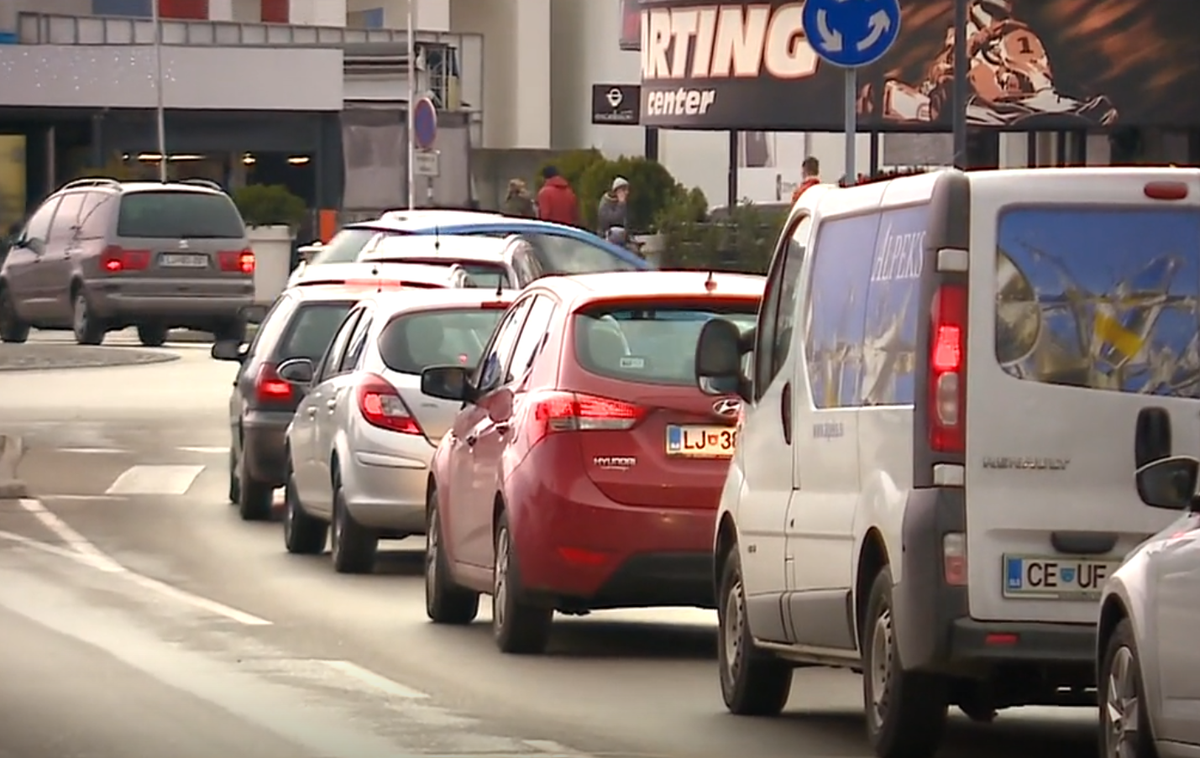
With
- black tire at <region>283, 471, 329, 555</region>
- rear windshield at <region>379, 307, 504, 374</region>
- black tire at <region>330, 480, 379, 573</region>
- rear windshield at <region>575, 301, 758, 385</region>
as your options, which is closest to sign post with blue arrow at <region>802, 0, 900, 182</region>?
rear windshield at <region>379, 307, 504, 374</region>

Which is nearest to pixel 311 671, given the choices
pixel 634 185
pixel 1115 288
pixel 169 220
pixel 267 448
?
pixel 1115 288

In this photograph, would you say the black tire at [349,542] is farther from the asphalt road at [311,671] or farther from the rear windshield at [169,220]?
the rear windshield at [169,220]

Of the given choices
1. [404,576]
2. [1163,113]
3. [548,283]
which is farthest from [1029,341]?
[1163,113]

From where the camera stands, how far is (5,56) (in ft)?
219

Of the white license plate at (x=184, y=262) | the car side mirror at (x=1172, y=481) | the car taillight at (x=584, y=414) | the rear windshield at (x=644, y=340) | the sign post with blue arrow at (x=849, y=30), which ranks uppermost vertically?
the sign post with blue arrow at (x=849, y=30)

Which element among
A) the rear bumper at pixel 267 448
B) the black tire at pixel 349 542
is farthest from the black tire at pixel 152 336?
the black tire at pixel 349 542

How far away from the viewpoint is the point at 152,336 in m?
42.1

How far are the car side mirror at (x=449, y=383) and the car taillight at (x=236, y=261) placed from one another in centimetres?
2418

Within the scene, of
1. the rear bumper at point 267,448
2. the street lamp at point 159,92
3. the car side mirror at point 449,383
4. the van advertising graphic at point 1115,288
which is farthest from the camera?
the street lamp at point 159,92

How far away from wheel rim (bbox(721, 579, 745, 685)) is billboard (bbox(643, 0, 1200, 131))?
1060 inches

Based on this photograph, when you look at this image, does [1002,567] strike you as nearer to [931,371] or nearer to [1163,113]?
[931,371]

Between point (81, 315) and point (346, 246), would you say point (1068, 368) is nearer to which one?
point (346, 246)

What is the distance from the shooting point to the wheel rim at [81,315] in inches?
1602

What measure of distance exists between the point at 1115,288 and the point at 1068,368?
0.28 m
